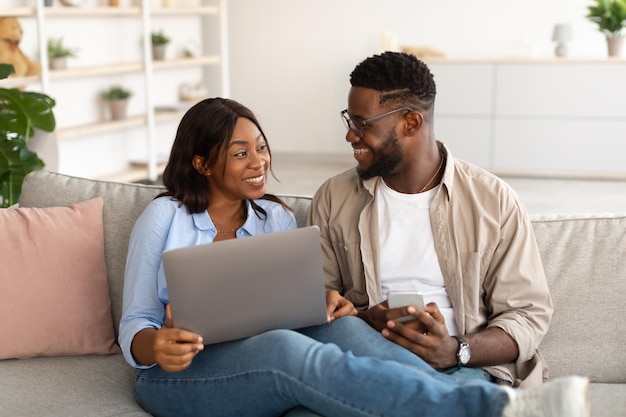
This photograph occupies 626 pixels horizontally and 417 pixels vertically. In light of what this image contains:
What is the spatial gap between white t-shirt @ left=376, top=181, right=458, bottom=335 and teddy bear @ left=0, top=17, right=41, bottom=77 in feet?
12.4

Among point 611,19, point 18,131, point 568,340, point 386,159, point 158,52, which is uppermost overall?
point 611,19

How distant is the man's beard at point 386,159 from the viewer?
2.15 meters

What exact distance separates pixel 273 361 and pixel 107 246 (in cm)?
82

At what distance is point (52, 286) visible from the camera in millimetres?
2281

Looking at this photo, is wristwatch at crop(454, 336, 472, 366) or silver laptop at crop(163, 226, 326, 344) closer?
silver laptop at crop(163, 226, 326, 344)

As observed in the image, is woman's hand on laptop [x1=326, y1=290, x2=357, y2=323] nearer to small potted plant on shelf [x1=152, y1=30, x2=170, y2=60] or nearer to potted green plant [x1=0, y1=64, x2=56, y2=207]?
potted green plant [x1=0, y1=64, x2=56, y2=207]

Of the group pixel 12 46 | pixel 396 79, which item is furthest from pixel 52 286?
pixel 12 46

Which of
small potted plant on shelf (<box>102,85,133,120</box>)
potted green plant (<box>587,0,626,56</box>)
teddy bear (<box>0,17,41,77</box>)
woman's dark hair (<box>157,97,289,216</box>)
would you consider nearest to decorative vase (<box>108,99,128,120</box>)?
small potted plant on shelf (<box>102,85,133,120</box>)

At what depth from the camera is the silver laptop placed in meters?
1.75

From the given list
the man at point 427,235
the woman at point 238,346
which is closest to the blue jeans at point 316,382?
the woman at point 238,346

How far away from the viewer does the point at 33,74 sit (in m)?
5.52

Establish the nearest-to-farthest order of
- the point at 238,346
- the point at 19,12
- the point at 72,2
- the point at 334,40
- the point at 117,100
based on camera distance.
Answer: the point at 238,346 < the point at 19,12 < the point at 72,2 < the point at 117,100 < the point at 334,40

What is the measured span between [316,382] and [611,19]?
20.1ft

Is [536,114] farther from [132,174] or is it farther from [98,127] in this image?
[98,127]
